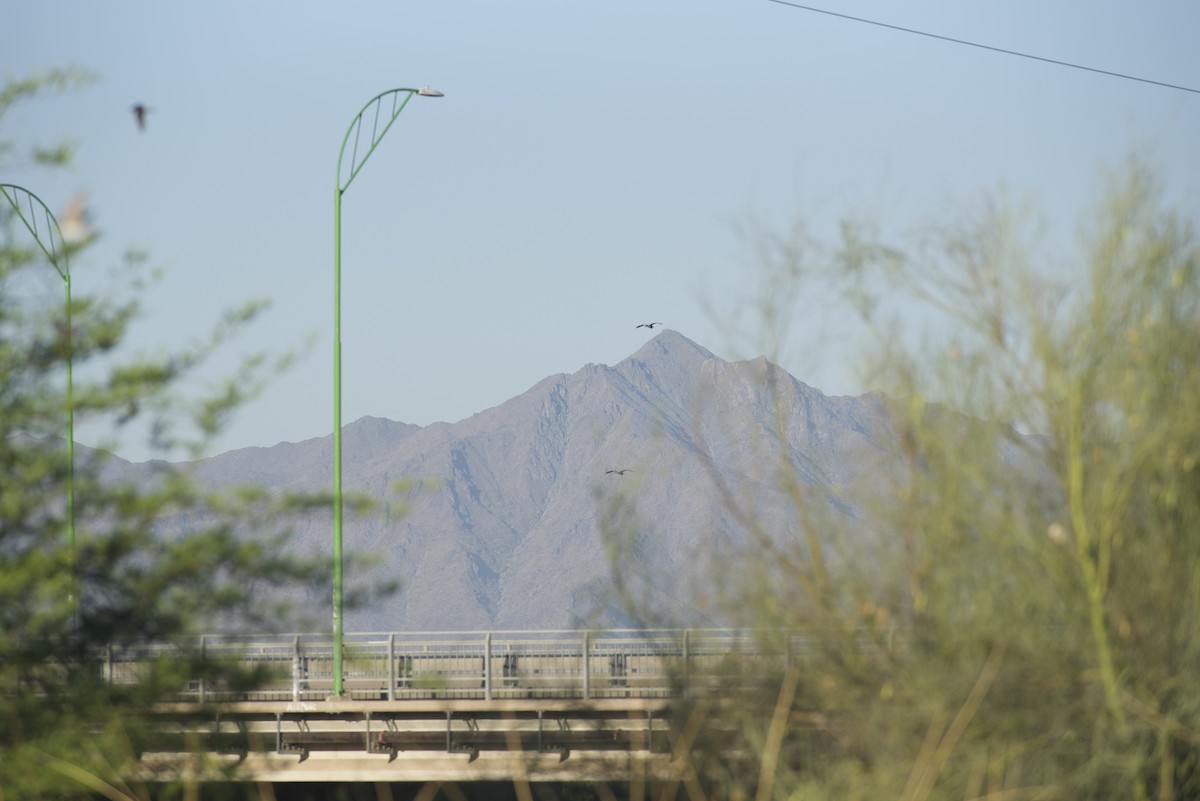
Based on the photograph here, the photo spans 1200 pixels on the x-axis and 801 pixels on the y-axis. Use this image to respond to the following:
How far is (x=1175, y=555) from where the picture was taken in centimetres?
1123

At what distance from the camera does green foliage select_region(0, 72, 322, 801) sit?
40.1 feet

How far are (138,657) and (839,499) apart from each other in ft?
18.4

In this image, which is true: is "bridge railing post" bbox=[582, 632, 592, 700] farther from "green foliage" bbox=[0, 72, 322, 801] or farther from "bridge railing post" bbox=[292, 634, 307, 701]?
"green foliage" bbox=[0, 72, 322, 801]

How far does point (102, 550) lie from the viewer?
12.7 metres

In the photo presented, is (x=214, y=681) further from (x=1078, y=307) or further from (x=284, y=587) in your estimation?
(x=1078, y=307)

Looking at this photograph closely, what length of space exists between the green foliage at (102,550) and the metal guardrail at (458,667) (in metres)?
0.47

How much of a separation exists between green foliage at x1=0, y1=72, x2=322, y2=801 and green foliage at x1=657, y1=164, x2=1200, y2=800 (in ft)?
12.6

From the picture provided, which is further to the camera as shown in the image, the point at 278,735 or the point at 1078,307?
the point at 278,735

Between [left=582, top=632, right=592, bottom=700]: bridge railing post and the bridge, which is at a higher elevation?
[left=582, top=632, right=592, bottom=700]: bridge railing post

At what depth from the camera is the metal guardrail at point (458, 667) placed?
13523 mm

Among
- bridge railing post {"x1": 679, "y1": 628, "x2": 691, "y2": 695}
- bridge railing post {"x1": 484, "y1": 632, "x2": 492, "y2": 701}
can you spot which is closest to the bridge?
bridge railing post {"x1": 484, "y1": 632, "x2": 492, "y2": 701}

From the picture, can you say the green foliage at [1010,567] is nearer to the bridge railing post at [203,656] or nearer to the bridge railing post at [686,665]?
the bridge railing post at [686,665]

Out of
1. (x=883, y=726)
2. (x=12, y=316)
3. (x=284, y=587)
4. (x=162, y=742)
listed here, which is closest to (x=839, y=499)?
(x=883, y=726)

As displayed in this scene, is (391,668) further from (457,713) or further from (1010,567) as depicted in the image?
(1010,567)
